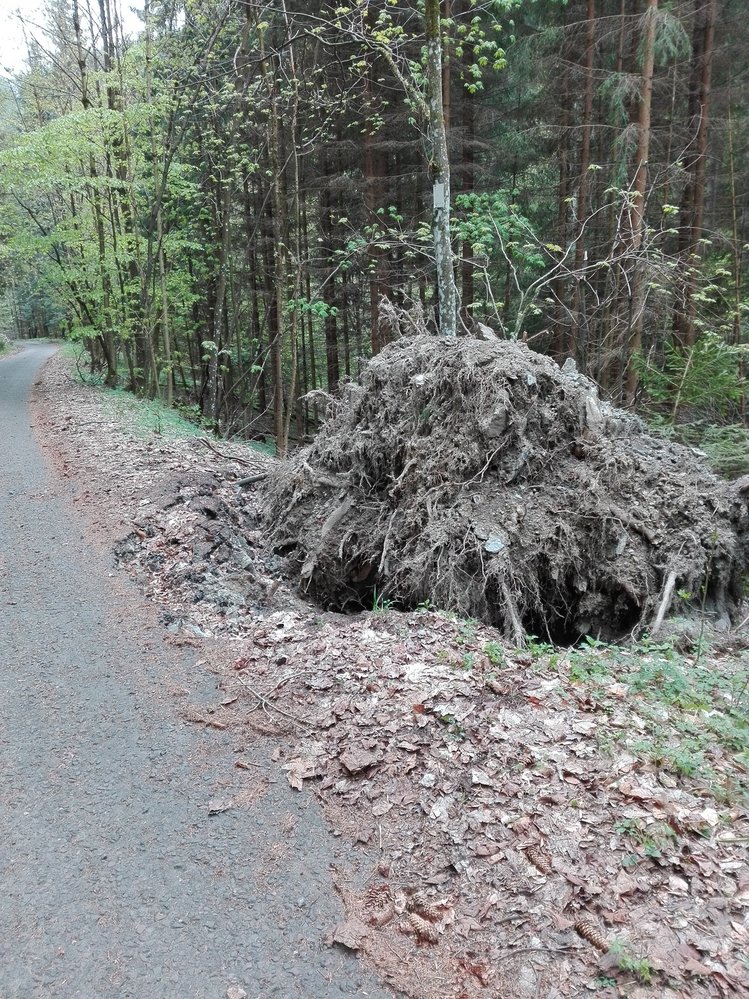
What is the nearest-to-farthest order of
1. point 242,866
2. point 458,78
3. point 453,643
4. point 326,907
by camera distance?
point 326,907 → point 242,866 → point 453,643 → point 458,78

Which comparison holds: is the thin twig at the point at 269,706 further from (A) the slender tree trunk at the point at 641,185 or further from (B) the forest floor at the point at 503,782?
(A) the slender tree trunk at the point at 641,185

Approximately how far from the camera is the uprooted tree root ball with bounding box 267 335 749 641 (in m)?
6.03

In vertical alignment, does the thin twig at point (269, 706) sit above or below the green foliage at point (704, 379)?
below

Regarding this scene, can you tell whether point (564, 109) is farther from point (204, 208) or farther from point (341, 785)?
point (341, 785)

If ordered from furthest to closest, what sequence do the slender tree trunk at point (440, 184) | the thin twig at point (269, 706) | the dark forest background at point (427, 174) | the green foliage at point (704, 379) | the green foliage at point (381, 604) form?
the dark forest background at point (427, 174) → the green foliage at point (704, 379) → the slender tree trunk at point (440, 184) → the green foliage at point (381, 604) → the thin twig at point (269, 706)

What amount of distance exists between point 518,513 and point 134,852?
4.37 m

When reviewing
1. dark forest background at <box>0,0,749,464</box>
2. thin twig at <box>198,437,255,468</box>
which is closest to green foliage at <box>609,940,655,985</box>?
dark forest background at <box>0,0,749,464</box>

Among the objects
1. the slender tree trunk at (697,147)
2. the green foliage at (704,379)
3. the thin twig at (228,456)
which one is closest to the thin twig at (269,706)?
the thin twig at (228,456)

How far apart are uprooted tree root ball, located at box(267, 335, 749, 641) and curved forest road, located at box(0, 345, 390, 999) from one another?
2512mm

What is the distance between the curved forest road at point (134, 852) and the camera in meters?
2.67

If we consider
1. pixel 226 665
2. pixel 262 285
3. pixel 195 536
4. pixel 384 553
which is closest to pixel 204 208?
pixel 262 285

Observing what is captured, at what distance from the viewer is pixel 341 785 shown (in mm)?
3738

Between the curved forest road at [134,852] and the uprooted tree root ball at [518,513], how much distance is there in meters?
2.51

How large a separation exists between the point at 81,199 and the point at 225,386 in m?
6.58
